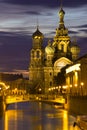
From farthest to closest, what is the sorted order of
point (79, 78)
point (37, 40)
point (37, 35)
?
point (37, 35)
point (37, 40)
point (79, 78)

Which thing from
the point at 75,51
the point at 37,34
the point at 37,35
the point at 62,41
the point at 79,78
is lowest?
the point at 79,78

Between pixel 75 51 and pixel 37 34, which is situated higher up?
pixel 37 34

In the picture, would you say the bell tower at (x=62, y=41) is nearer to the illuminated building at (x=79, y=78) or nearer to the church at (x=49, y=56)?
the church at (x=49, y=56)

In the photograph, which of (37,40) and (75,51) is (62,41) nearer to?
(75,51)

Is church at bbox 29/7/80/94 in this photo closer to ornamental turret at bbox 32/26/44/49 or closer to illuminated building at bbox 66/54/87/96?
ornamental turret at bbox 32/26/44/49

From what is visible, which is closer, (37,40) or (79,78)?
(79,78)

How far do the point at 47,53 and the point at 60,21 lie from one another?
1121 centimetres

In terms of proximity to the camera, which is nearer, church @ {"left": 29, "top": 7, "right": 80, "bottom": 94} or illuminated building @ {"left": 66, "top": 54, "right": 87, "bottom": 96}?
illuminated building @ {"left": 66, "top": 54, "right": 87, "bottom": 96}

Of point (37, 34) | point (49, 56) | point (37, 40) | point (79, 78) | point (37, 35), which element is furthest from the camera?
point (37, 34)

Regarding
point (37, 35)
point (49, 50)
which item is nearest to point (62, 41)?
point (49, 50)

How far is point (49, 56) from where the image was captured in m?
181

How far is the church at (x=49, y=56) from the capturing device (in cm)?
18138

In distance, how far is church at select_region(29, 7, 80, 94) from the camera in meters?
181

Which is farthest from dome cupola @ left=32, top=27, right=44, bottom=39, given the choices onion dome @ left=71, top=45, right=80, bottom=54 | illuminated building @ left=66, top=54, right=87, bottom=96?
illuminated building @ left=66, top=54, right=87, bottom=96
